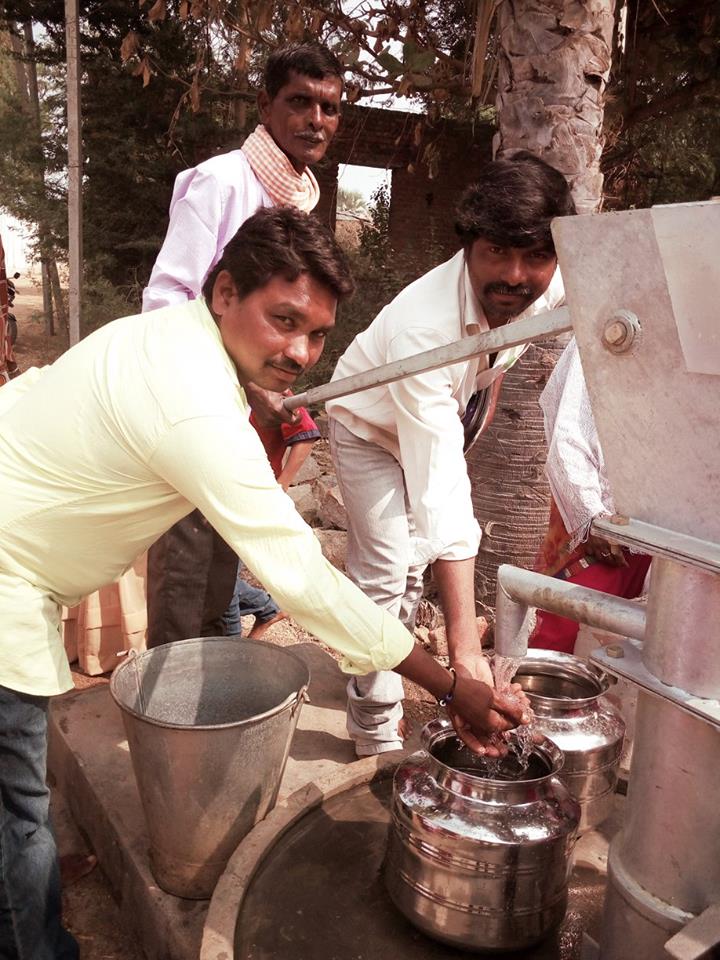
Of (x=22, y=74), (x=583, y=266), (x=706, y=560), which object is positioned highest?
(x=22, y=74)

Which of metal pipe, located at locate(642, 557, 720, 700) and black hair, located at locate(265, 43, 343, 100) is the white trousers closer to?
black hair, located at locate(265, 43, 343, 100)

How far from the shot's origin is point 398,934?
176 centimetres

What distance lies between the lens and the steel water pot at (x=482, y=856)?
1.60 metres

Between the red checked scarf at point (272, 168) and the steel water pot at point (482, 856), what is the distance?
1.90 m

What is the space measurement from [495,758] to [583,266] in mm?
1159

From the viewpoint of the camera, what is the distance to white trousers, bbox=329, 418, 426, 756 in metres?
2.73

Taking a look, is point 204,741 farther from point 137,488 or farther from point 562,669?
point 562,669

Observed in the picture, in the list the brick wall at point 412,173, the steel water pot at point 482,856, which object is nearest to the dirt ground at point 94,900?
the steel water pot at point 482,856

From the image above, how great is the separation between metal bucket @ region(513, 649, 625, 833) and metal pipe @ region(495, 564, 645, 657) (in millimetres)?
704

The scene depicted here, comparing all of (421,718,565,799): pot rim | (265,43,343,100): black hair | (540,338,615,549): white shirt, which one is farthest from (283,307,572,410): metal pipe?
(265,43,343,100): black hair

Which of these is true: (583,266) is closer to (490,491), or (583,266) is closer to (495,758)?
(495,758)

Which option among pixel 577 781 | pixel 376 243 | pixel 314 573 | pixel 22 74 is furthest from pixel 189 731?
pixel 22 74

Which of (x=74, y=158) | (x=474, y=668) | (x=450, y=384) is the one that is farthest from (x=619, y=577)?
(x=74, y=158)

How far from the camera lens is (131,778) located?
8.97ft
